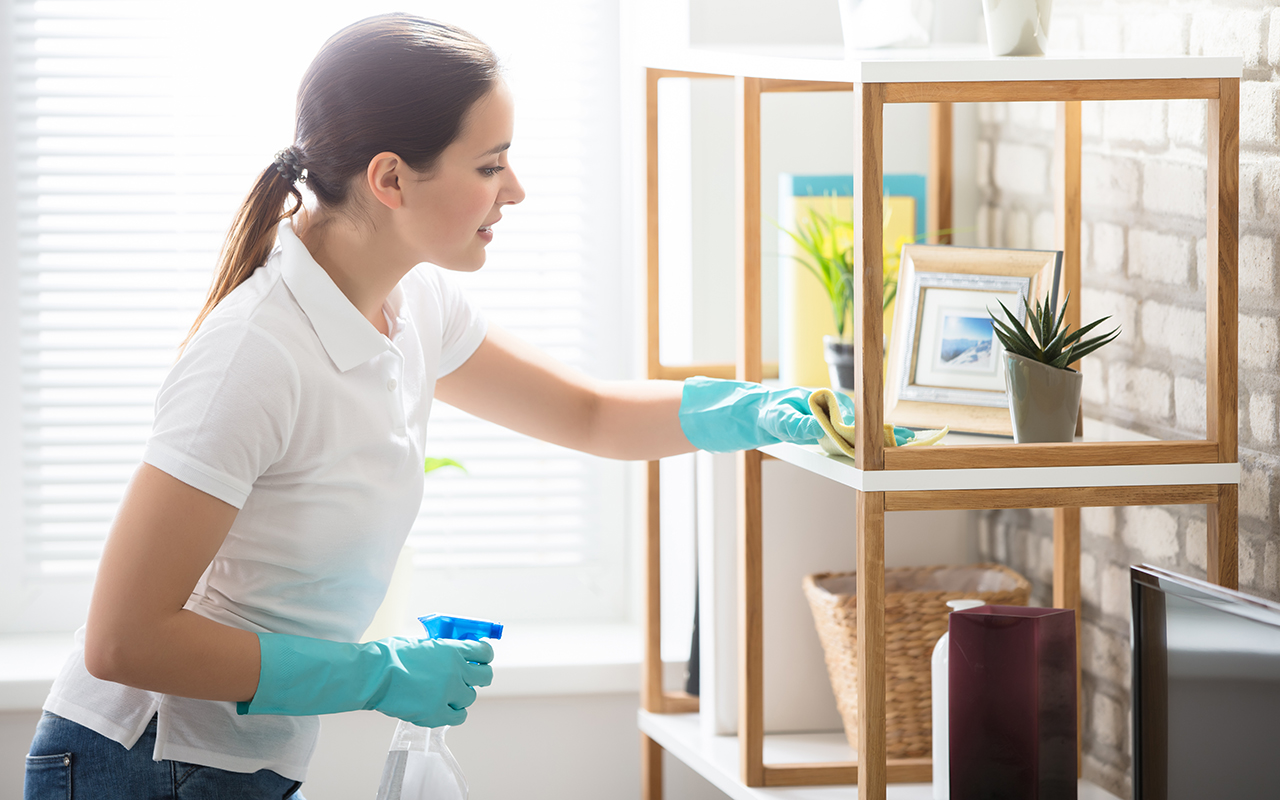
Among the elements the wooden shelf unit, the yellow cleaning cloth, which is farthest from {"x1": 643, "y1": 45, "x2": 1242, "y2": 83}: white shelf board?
the yellow cleaning cloth

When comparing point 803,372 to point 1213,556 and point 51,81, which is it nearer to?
point 1213,556

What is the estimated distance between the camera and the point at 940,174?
190 centimetres

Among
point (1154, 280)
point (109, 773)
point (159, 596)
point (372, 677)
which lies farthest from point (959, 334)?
point (109, 773)

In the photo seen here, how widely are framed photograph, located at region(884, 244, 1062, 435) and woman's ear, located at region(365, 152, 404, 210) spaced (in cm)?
60

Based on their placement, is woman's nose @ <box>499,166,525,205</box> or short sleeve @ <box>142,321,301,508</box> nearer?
short sleeve @ <box>142,321,301,508</box>

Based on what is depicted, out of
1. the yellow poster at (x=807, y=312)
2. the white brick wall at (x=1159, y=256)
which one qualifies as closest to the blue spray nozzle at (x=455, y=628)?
the yellow poster at (x=807, y=312)

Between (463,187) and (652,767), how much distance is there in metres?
0.99

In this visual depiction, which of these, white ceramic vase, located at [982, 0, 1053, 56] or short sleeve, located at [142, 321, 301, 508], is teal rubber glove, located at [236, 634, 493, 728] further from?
white ceramic vase, located at [982, 0, 1053, 56]

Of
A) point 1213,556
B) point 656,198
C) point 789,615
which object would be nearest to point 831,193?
point 656,198

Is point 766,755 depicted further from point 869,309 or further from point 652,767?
point 869,309

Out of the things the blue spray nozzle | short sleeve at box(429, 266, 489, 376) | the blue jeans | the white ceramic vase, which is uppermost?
the white ceramic vase

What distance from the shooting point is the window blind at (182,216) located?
204 centimetres

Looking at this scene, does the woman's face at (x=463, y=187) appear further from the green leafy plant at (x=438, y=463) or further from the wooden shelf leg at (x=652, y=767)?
the wooden shelf leg at (x=652, y=767)

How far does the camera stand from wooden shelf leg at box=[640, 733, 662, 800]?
1.84 meters
